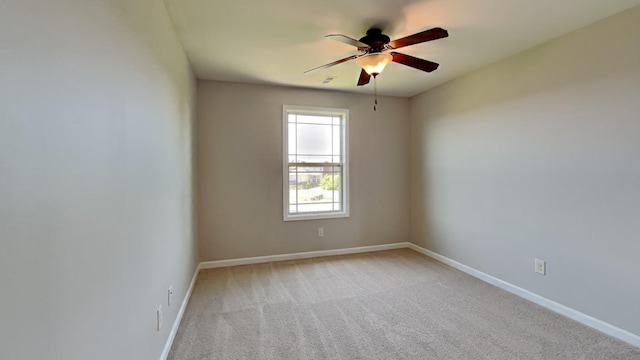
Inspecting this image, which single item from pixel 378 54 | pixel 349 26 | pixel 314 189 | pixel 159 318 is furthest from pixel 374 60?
pixel 159 318

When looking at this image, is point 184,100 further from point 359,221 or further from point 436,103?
point 436,103

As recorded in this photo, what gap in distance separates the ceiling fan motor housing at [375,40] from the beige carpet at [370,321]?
2.27m

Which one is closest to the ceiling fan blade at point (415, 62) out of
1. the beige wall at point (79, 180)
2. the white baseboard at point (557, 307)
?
the beige wall at point (79, 180)

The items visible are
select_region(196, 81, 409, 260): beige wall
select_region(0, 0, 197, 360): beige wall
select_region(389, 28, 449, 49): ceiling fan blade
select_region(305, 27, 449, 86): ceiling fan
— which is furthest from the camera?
select_region(196, 81, 409, 260): beige wall

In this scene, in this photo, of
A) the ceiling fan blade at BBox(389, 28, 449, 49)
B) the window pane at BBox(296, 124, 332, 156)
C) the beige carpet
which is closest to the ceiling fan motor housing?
the ceiling fan blade at BBox(389, 28, 449, 49)

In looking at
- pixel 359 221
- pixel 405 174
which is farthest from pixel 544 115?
pixel 359 221

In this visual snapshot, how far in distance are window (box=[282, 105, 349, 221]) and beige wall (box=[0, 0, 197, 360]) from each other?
2308 mm

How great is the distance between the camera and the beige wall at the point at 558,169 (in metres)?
2.12

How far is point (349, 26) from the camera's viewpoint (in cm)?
231

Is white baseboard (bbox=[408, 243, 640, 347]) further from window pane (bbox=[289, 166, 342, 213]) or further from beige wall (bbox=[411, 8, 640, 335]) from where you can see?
window pane (bbox=[289, 166, 342, 213])

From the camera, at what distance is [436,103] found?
398 cm

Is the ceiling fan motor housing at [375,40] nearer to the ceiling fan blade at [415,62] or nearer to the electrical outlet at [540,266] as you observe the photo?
the ceiling fan blade at [415,62]

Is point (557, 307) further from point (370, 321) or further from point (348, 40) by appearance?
point (348, 40)

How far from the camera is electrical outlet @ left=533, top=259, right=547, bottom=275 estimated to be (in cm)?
264
